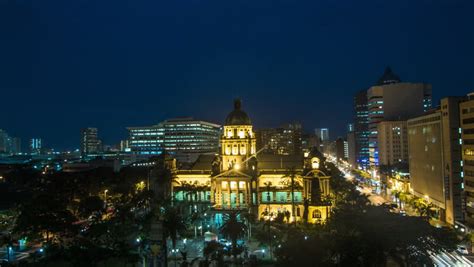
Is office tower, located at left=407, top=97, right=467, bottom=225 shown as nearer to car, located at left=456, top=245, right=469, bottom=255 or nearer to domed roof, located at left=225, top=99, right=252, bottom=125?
car, located at left=456, top=245, right=469, bottom=255

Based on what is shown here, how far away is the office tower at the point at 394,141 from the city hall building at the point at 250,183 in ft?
231

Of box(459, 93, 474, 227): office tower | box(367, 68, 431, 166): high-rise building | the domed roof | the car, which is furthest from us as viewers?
box(367, 68, 431, 166): high-rise building

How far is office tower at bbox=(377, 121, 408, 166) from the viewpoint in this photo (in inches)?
6255

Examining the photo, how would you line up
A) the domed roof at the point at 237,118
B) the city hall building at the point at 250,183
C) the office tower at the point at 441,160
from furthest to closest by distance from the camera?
the domed roof at the point at 237,118, the city hall building at the point at 250,183, the office tower at the point at 441,160

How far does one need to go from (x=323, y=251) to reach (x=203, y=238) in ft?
112

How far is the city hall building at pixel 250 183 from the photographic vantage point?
87312mm

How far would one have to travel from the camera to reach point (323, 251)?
45.0 m

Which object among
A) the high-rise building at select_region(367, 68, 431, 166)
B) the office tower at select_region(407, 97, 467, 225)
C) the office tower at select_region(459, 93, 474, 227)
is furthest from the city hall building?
the high-rise building at select_region(367, 68, 431, 166)

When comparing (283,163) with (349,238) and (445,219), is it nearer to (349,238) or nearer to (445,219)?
(445,219)

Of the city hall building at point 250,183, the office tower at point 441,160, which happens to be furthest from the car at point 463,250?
the city hall building at point 250,183

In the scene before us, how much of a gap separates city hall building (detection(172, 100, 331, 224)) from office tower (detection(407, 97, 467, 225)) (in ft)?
77.4

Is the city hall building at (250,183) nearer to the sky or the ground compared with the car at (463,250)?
nearer to the sky

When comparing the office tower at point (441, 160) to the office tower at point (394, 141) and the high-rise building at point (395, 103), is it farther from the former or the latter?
the high-rise building at point (395, 103)

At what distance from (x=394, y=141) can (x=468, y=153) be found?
8391 centimetres
